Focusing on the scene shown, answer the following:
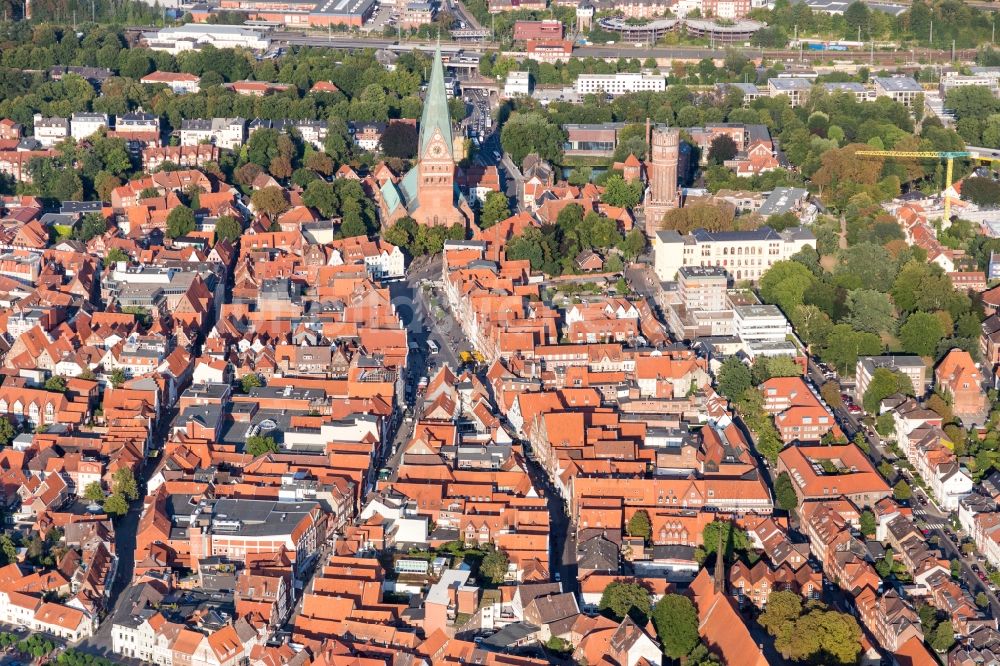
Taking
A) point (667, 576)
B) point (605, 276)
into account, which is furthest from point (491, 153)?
point (667, 576)

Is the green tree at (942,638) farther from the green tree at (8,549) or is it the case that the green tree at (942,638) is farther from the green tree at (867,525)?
the green tree at (8,549)

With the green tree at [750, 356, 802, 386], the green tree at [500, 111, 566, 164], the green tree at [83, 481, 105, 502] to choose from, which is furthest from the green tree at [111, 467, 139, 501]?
the green tree at [500, 111, 566, 164]

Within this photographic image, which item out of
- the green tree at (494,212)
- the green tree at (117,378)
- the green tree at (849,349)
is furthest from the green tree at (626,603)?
the green tree at (494,212)

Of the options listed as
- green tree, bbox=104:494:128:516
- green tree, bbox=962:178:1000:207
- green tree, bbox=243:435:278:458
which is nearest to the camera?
green tree, bbox=104:494:128:516

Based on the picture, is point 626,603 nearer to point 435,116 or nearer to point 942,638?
point 942,638

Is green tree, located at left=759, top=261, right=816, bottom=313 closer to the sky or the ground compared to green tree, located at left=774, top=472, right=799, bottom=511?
closer to the sky

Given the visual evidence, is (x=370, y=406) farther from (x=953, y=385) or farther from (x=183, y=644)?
(x=953, y=385)

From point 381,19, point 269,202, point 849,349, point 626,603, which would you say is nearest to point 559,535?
point 626,603

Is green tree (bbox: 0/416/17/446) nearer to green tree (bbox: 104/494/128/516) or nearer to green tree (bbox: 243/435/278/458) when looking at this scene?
green tree (bbox: 104/494/128/516)
